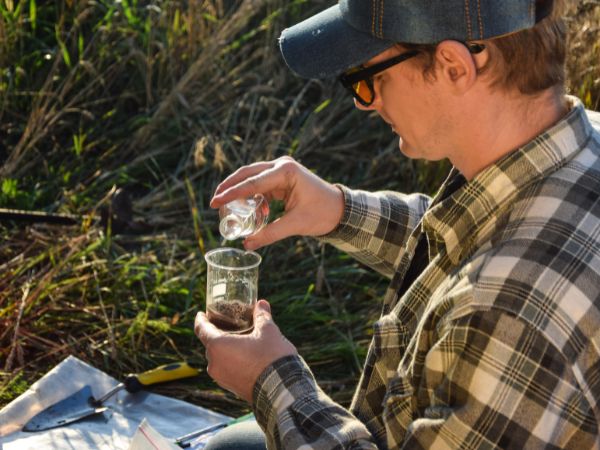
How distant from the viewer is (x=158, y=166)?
15.7ft

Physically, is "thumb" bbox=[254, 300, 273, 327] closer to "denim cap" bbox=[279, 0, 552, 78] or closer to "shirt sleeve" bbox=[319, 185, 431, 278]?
"shirt sleeve" bbox=[319, 185, 431, 278]

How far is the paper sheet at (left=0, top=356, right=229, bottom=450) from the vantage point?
318 cm

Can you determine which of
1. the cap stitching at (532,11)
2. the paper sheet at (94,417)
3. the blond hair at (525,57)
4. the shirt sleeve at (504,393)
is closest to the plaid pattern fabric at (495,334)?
the shirt sleeve at (504,393)

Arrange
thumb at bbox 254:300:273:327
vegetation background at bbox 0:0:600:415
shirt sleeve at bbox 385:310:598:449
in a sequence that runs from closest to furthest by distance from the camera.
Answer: shirt sleeve at bbox 385:310:598:449 → thumb at bbox 254:300:273:327 → vegetation background at bbox 0:0:600:415

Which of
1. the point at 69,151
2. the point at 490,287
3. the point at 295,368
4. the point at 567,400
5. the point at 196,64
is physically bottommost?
the point at 69,151

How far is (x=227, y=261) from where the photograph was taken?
8.68ft

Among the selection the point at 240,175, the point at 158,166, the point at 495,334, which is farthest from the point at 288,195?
the point at 158,166

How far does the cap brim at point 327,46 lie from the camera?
2.12 meters

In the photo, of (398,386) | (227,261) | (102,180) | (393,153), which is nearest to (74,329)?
(102,180)

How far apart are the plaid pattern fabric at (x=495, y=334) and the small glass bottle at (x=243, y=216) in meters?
0.46

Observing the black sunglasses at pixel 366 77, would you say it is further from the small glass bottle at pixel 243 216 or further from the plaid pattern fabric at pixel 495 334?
the small glass bottle at pixel 243 216

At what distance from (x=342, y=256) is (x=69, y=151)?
58.7 inches

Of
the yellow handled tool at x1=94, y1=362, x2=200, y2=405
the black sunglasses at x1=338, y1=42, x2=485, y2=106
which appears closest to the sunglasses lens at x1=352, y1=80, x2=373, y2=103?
the black sunglasses at x1=338, y1=42, x2=485, y2=106

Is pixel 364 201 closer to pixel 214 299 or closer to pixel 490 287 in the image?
pixel 214 299
